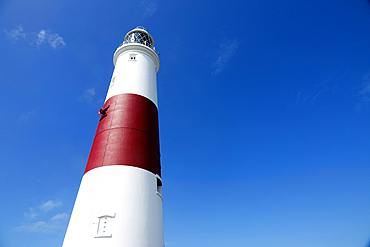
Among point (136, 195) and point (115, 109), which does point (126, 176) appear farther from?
point (115, 109)

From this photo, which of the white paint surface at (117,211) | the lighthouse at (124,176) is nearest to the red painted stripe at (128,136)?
the lighthouse at (124,176)

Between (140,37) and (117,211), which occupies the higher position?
(140,37)

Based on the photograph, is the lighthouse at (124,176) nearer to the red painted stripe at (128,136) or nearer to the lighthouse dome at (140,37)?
the red painted stripe at (128,136)

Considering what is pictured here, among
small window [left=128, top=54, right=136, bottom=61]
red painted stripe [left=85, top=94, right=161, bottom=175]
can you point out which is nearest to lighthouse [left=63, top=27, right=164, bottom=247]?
red painted stripe [left=85, top=94, right=161, bottom=175]

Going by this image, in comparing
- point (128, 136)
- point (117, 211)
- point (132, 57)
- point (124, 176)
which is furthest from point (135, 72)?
point (117, 211)

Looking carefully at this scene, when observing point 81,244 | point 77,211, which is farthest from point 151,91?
point 81,244

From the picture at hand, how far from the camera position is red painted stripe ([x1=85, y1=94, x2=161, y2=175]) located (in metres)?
8.10

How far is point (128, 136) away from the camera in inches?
335

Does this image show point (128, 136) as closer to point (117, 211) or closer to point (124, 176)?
point (124, 176)

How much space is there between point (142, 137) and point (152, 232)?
362 cm

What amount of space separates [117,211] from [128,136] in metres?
2.91

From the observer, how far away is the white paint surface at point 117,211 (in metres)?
6.50

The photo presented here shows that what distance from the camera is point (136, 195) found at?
23.8ft

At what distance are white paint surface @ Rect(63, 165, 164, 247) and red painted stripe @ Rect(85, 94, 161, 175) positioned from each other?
0.41 metres
